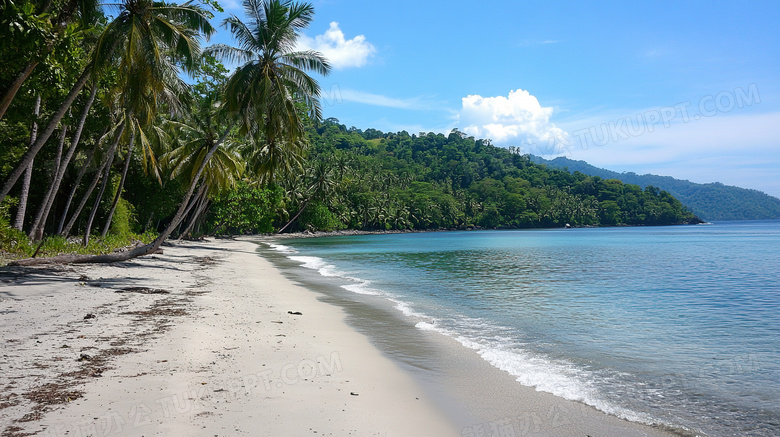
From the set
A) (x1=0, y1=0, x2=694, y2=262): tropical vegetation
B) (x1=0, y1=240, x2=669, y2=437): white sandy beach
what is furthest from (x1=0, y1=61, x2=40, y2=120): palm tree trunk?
(x1=0, y1=240, x2=669, y2=437): white sandy beach

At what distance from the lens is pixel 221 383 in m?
5.02

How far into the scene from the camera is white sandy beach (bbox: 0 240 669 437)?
4031 millimetres

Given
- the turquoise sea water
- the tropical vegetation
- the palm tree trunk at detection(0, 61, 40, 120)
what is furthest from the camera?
the tropical vegetation

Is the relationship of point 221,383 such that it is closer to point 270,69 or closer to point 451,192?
point 270,69

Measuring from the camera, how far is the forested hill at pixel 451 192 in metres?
88.3

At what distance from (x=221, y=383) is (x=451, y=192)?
13302 cm

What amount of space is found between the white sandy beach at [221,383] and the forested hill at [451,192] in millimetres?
63668

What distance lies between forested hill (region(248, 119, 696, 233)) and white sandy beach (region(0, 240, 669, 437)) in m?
63.7

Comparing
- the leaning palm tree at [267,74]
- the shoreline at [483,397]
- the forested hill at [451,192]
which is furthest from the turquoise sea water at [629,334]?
the forested hill at [451,192]

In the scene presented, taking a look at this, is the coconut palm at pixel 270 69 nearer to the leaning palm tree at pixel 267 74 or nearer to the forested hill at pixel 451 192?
the leaning palm tree at pixel 267 74

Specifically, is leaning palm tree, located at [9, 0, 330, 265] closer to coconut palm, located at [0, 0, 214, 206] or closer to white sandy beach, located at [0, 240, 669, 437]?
coconut palm, located at [0, 0, 214, 206]

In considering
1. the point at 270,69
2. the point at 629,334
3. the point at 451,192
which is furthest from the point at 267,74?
the point at 451,192

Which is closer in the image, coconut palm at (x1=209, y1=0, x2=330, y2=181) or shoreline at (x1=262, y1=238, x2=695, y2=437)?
shoreline at (x1=262, y1=238, x2=695, y2=437)

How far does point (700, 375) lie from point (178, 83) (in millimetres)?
20692
